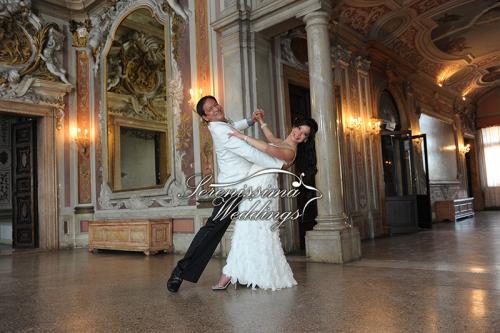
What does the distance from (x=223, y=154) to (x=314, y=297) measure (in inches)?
46.8

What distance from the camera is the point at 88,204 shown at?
7.64m

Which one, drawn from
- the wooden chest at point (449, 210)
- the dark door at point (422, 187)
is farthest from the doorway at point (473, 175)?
the dark door at point (422, 187)

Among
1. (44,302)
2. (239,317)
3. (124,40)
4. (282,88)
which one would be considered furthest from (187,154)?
(239,317)

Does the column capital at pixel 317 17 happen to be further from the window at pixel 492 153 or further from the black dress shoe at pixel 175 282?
the window at pixel 492 153

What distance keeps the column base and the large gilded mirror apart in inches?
104

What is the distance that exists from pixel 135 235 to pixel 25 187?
3.05m

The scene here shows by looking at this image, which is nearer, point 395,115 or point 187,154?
point 187,154

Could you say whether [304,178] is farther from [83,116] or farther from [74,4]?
[74,4]

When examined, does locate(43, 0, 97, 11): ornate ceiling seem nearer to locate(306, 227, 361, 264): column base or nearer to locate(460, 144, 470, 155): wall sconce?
locate(306, 227, 361, 264): column base

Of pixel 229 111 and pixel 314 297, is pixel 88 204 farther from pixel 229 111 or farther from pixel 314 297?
pixel 314 297

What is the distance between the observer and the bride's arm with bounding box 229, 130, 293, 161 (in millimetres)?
2945

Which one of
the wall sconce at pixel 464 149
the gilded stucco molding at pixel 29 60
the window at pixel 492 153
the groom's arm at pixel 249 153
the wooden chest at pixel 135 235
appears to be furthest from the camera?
the window at pixel 492 153

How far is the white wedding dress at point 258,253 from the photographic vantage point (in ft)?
10.1

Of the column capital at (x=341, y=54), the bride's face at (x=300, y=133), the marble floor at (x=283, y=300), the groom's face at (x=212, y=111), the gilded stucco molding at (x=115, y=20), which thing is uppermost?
the gilded stucco molding at (x=115, y=20)
